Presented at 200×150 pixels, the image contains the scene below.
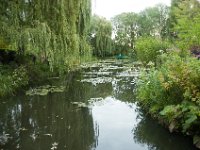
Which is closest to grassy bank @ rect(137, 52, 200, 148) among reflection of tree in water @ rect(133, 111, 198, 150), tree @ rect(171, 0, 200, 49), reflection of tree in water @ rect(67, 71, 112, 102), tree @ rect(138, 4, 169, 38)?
reflection of tree in water @ rect(133, 111, 198, 150)

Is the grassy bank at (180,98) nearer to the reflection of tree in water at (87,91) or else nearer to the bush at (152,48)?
the reflection of tree in water at (87,91)

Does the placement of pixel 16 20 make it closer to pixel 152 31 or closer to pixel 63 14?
pixel 63 14

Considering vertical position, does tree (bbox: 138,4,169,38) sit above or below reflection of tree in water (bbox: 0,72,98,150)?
above

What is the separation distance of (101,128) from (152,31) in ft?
180

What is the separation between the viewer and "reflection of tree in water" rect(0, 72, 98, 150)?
8125 mm

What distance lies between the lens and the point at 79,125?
973 centimetres

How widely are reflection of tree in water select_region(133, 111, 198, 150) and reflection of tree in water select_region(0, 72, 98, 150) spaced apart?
130 cm

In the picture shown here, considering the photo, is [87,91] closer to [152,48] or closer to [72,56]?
[72,56]

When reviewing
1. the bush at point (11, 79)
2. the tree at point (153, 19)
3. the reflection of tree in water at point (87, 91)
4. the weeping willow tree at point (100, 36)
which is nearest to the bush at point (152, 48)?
the reflection of tree in water at point (87, 91)

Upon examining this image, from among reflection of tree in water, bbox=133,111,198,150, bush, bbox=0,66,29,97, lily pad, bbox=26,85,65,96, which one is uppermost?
bush, bbox=0,66,29,97

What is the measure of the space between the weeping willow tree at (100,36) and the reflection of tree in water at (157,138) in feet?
111

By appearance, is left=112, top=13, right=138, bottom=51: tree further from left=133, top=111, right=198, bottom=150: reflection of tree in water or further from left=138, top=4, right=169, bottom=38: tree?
left=133, top=111, right=198, bottom=150: reflection of tree in water

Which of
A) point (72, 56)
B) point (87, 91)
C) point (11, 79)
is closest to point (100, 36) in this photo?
point (87, 91)

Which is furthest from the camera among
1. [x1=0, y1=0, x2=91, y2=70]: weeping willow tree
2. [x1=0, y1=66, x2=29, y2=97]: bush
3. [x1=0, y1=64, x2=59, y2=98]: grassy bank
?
[x1=0, y1=64, x2=59, y2=98]: grassy bank
